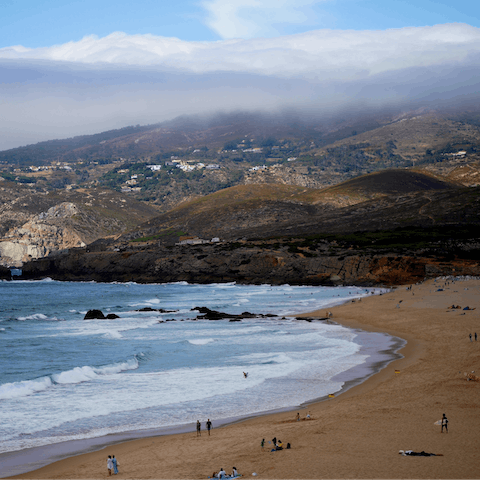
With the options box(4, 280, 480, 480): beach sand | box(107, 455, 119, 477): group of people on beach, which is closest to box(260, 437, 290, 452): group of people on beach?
box(4, 280, 480, 480): beach sand

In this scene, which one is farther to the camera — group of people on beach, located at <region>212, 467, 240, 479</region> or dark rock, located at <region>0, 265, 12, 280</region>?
dark rock, located at <region>0, 265, 12, 280</region>

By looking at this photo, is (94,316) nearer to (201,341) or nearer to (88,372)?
(201,341)

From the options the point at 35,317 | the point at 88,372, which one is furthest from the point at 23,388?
the point at 35,317

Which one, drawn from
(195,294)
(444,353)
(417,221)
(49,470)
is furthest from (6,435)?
(417,221)

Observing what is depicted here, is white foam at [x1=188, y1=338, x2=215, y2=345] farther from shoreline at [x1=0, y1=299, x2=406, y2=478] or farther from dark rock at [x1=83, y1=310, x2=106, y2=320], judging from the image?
dark rock at [x1=83, y1=310, x2=106, y2=320]

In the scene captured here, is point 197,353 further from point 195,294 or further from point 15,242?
point 15,242

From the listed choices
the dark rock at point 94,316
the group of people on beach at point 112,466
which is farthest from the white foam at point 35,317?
the group of people on beach at point 112,466

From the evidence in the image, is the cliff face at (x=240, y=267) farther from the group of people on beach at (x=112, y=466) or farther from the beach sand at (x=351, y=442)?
the group of people on beach at (x=112, y=466)
